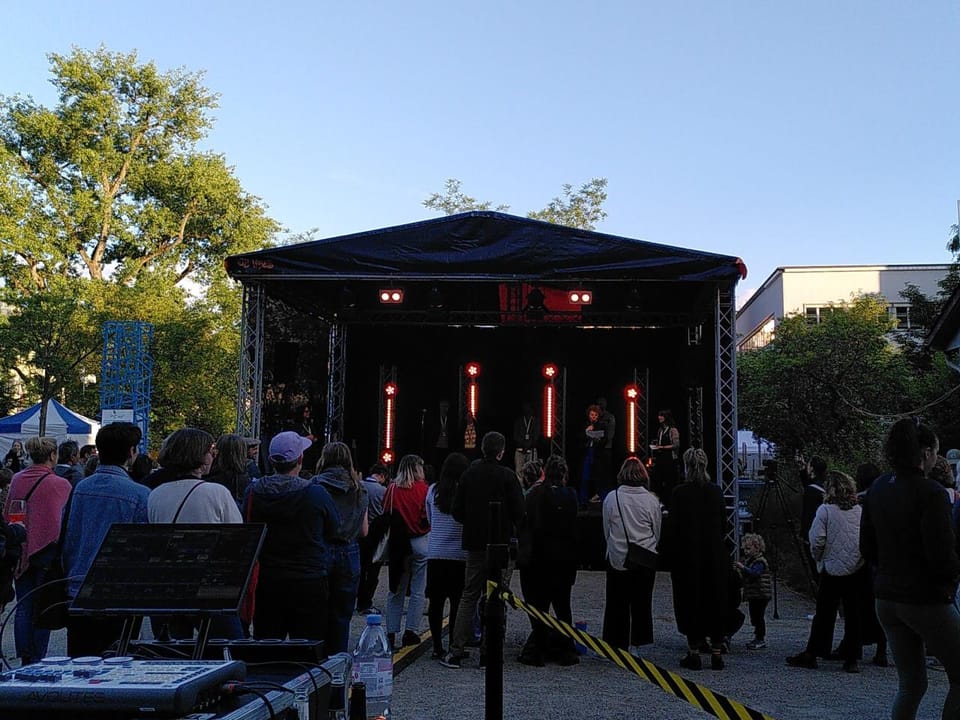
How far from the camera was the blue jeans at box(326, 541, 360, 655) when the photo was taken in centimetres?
579

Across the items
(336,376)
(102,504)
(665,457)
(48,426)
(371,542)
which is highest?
(336,376)

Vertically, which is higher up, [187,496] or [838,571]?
[187,496]

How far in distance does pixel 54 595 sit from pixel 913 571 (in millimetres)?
4785

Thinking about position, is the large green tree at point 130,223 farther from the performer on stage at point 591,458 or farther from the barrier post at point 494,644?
the barrier post at point 494,644

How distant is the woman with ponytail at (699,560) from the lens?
318 inches

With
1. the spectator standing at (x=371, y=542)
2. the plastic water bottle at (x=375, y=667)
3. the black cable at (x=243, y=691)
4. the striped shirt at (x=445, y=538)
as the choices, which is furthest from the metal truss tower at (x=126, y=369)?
the black cable at (x=243, y=691)

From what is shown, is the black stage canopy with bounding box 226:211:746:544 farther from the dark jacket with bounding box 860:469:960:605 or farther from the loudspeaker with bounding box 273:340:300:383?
the dark jacket with bounding box 860:469:960:605

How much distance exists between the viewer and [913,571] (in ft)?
15.3

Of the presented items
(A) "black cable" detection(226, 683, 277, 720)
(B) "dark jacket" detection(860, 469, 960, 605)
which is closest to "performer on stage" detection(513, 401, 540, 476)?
(B) "dark jacket" detection(860, 469, 960, 605)

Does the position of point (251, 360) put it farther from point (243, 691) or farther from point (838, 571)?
point (243, 691)

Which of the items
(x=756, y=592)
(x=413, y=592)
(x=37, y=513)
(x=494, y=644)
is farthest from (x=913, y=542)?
(x=37, y=513)

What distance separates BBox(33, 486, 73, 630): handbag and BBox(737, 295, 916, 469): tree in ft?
91.8

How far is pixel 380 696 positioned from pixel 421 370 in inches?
575

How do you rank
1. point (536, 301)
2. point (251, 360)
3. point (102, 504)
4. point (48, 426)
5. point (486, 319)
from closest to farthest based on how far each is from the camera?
point (102, 504), point (251, 360), point (536, 301), point (486, 319), point (48, 426)
